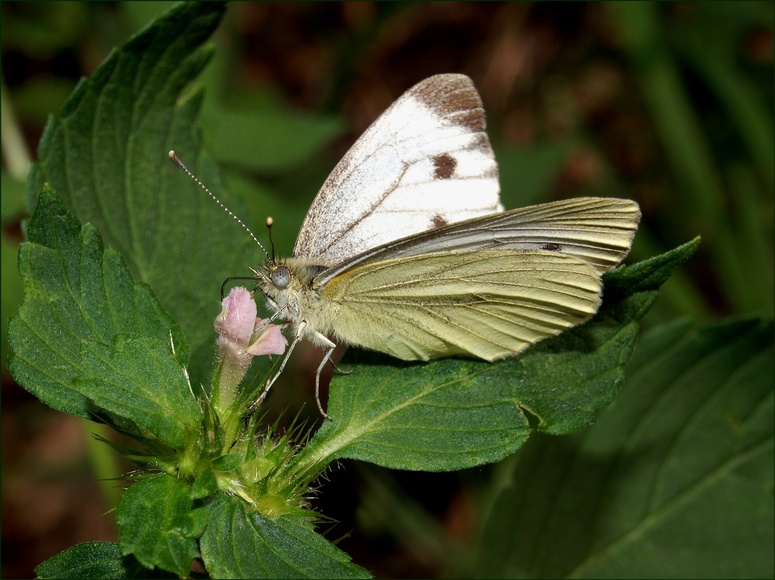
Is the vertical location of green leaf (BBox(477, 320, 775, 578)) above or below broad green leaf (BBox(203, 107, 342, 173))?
below

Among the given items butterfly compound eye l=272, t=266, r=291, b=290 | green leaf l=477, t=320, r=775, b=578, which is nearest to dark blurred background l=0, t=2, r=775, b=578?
green leaf l=477, t=320, r=775, b=578

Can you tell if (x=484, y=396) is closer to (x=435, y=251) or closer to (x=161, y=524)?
(x=435, y=251)

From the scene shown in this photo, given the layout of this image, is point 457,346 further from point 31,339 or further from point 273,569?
point 31,339

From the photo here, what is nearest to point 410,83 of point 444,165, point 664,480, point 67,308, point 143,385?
point 444,165

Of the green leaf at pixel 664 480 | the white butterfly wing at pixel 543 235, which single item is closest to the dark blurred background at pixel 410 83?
the green leaf at pixel 664 480

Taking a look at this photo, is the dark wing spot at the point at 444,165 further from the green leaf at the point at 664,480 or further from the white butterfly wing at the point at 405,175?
the green leaf at the point at 664,480

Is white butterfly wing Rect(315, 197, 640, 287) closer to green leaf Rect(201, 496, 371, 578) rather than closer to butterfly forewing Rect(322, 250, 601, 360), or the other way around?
butterfly forewing Rect(322, 250, 601, 360)
